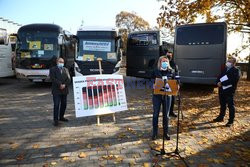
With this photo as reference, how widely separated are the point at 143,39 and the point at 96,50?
4.34m

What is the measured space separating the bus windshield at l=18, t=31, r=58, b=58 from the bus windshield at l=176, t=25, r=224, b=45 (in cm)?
696

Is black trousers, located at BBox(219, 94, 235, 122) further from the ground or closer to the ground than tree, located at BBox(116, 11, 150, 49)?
closer to the ground

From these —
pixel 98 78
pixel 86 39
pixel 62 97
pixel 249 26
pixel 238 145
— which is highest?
pixel 249 26

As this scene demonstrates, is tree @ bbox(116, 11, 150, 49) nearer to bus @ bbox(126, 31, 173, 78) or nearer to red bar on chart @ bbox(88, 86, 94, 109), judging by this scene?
bus @ bbox(126, 31, 173, 78)

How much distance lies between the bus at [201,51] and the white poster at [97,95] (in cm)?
605

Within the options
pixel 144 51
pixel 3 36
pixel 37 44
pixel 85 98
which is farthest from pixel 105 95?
pixel 3 36

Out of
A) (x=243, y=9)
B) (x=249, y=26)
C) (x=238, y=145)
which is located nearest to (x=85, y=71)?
(x=238, y=145)

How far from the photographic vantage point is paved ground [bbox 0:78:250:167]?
15.6ft

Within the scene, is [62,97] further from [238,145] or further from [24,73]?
[24,73]

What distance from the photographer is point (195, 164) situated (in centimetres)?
459

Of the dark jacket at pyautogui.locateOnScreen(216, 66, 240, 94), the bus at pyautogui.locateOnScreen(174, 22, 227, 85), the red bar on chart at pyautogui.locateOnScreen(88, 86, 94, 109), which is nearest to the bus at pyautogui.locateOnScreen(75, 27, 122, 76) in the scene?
the bus at pyautogui.locateOnScreen(174, 22, 227, 85)

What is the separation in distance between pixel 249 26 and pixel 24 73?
14934 millimetres

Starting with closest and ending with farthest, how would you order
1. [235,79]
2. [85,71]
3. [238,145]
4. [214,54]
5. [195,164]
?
[195,164]
[238,145]
[235,79]
[214,54]
[85,71]

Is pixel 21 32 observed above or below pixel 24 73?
above
